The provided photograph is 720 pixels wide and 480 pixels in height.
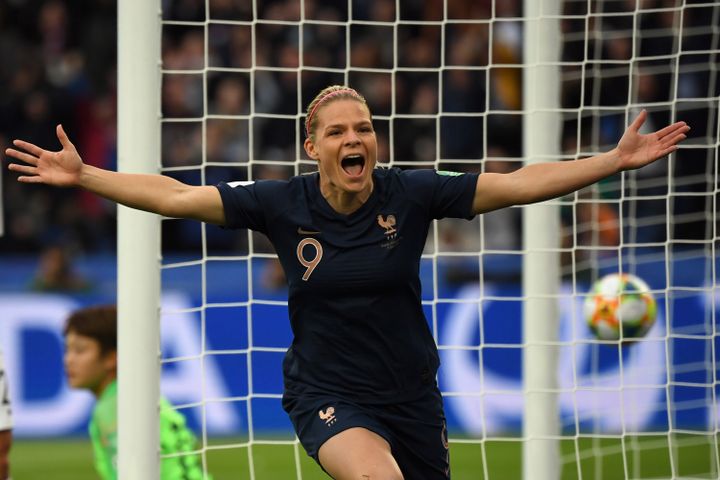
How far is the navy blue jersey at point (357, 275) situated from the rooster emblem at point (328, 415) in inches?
3.5

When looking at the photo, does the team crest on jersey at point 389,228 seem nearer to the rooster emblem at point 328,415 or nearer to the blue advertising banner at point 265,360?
the rooster emblem at point 328,415

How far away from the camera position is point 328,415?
14.3 ft

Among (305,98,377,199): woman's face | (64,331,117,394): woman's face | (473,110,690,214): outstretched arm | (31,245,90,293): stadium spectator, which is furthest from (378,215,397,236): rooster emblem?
(31,245,90,293): stadium spectator

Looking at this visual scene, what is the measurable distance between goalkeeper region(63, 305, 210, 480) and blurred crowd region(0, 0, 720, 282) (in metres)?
4.25

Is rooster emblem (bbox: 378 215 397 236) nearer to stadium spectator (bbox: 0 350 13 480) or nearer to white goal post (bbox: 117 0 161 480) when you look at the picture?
white goal post (bbox: 117 0 161 480)

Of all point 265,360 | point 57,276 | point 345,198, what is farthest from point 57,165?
point 57,276

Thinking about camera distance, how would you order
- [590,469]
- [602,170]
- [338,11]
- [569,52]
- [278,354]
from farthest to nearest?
[338,11] < [569,52] < [278,354] < [590,469] < [602,170]

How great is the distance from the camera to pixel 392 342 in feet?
14.6

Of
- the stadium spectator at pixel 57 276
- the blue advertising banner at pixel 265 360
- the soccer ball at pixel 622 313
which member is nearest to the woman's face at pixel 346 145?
the soccer ball at pixel 622 313

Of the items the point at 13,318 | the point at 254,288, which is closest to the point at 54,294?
the point at 13,318

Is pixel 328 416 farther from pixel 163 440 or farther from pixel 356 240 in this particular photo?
→ pixel 163 440

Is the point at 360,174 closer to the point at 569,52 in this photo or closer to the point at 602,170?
the point at 602,170

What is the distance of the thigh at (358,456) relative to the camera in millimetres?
4117

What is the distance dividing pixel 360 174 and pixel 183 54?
7348 mm
